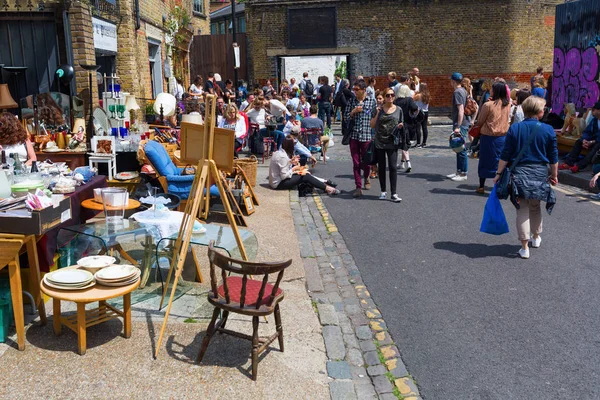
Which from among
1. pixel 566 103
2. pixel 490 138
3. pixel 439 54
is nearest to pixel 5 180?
pixel 490 138

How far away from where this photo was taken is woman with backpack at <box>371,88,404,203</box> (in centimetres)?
962

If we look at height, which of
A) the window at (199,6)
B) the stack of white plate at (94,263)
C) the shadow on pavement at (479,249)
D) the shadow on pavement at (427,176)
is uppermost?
the window at (199,6)

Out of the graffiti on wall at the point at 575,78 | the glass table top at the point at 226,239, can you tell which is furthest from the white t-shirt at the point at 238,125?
the graffiti on wall at the point at 575,78

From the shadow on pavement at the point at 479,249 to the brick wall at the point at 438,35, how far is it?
801 inches

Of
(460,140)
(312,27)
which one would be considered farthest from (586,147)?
(312,27)

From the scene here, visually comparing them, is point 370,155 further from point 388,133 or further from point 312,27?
point 312,27

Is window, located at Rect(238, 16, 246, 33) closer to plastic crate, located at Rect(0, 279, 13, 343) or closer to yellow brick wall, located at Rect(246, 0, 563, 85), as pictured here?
yellow brick wall, located at Rect(246, 0, 563, 85)

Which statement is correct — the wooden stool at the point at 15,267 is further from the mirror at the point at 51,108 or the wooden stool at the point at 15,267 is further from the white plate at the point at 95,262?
the mirror at the point at 51,108

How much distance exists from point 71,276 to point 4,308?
0.69 m

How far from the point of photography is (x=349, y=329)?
206 inches

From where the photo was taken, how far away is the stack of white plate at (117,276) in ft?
14.6

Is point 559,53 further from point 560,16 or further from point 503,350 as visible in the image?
point 503,350

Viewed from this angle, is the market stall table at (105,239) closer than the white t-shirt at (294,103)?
Yes

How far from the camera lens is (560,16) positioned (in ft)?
54.2
